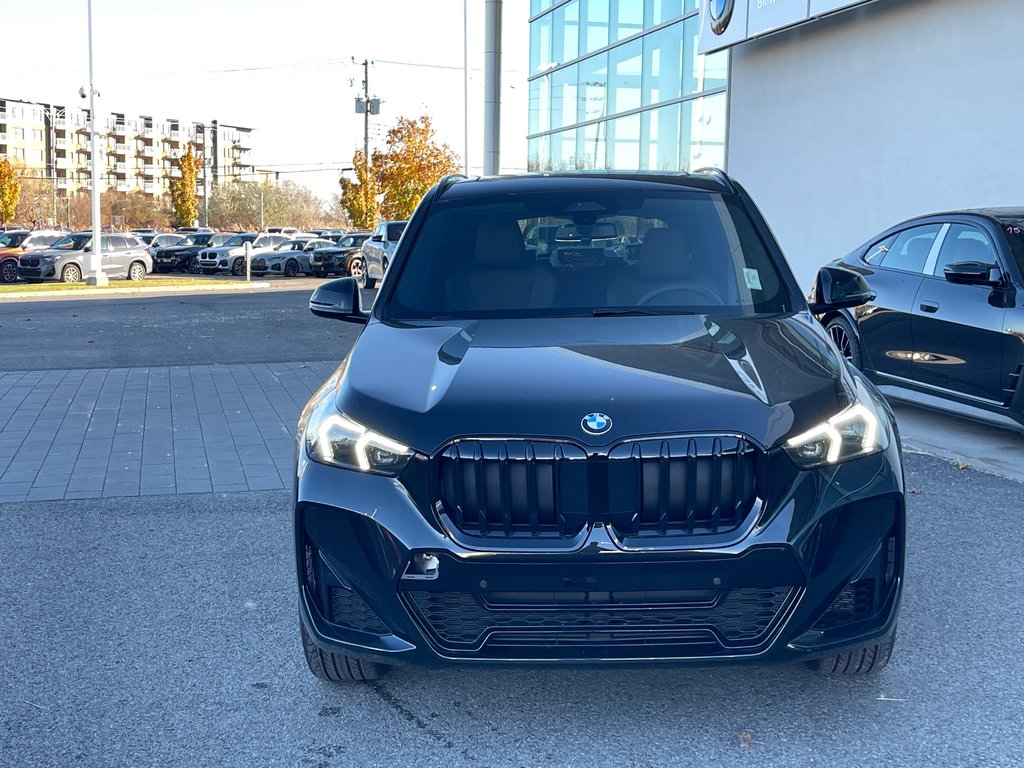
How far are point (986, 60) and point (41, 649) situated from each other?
12274mm

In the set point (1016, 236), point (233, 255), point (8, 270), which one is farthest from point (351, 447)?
point (233, 255)

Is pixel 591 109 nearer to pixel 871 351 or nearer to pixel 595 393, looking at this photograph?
pixel 871 351

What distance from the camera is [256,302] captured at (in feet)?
79.0

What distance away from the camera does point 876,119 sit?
1544cm

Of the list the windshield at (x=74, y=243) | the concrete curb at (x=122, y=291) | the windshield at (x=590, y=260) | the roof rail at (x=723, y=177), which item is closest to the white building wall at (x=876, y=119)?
the roof rail at (x=723, y=177)

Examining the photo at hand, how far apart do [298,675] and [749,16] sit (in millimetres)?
15703

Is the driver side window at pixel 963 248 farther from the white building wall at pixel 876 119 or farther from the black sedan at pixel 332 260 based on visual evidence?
the black sedan at pixel 332 260

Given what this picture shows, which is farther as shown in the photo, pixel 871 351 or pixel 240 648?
pixel 871 351

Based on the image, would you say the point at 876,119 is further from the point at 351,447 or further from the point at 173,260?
the point at 173,260

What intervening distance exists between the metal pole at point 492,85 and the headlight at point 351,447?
23.0 meters

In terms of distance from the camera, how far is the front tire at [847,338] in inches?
355

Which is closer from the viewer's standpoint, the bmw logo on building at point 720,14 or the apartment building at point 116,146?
the bmw logo on building at point 720,14

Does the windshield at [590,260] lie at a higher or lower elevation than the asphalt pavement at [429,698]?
higher

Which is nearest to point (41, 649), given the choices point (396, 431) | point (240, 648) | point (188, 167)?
point (240, 648)
